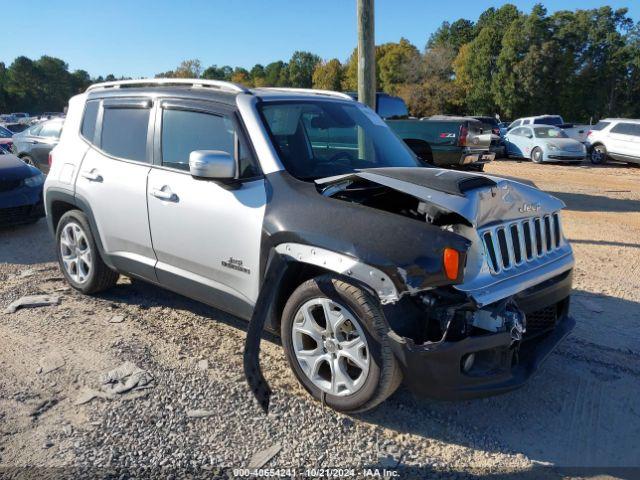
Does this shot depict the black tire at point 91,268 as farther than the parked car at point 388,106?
No

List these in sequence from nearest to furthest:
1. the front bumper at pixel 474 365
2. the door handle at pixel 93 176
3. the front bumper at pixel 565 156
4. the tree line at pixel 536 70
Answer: the front bumper at pixel 474 365, the door handle at pixel 93 176, the front bumper at pixel 565 156, the tree line at pixel 536 70

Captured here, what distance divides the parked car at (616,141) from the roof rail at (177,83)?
1802cm

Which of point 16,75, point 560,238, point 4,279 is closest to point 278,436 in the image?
point 560,238

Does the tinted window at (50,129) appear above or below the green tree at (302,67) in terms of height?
below

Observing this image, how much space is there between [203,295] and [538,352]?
2.28 m

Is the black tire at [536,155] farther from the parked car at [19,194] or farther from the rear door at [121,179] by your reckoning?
the rear door at [121,179]

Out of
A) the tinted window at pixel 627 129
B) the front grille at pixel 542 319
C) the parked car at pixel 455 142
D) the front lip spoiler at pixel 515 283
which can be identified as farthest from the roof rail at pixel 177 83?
the tinted window at pixel 627 129

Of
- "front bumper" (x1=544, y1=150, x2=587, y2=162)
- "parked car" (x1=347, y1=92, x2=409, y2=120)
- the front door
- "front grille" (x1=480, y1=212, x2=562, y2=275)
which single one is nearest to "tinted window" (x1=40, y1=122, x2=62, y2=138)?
"parked car" (x1=347, y1=92, x2=409, y2=120)

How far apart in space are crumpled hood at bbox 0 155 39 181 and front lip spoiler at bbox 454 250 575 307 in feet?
24.2

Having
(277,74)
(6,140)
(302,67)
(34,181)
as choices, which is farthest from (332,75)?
(34,181)

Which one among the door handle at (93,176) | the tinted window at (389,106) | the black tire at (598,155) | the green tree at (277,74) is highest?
the green tree at (277,74)

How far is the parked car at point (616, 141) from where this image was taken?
18.2 metres

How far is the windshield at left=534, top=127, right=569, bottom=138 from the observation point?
19906 mm

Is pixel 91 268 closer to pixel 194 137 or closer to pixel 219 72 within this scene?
pixel 194 137
